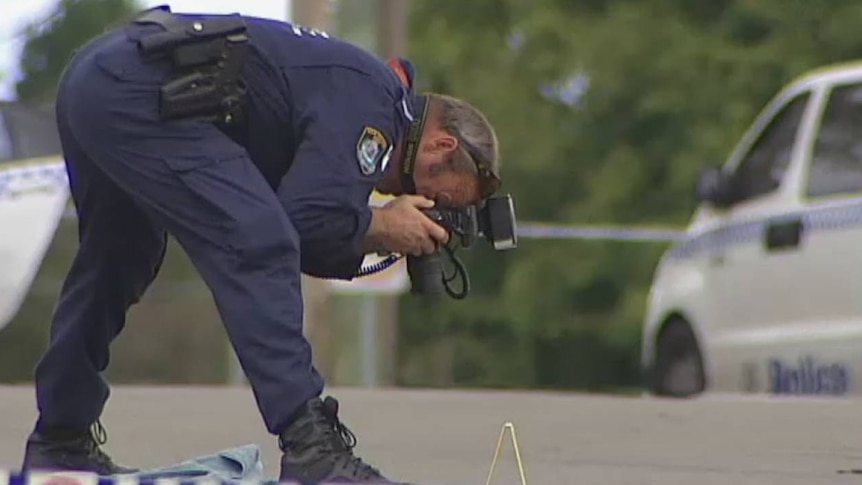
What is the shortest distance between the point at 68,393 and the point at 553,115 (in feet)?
64.1

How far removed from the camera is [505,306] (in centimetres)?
2417

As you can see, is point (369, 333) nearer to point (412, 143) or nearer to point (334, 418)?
point (412, 143)

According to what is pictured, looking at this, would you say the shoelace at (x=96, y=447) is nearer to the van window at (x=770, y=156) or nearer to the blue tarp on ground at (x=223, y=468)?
the blue tarp on ground at (x=223, y=468)

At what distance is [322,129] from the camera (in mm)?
4367

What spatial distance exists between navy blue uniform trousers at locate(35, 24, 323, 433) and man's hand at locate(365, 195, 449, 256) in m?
0.24

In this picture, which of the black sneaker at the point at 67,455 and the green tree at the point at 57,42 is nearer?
the black sneaker at the point at 67,455

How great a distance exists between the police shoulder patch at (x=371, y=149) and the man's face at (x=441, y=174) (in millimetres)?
174

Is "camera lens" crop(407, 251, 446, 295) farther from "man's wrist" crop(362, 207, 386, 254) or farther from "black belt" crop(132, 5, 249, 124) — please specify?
"black belt" crop(132, 5, 249, 124)

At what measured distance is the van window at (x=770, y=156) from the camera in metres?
9.95

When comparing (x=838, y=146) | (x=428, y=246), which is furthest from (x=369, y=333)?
(x=428, y=246)

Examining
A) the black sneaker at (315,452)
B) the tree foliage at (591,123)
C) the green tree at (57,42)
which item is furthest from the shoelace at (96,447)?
the green tree at (57,42)

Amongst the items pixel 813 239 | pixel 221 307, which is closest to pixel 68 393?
pixel 221 307

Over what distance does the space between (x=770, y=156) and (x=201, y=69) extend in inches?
238

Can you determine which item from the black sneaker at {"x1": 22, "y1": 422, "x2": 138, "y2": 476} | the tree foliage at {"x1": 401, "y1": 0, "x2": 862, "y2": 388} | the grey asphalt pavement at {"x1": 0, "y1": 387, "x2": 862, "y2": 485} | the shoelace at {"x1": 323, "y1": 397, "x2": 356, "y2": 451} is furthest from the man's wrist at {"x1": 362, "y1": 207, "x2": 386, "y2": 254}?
the tree foliage at {"x1": 401, "y1": 0, "x2": 862, "y2": 388}
